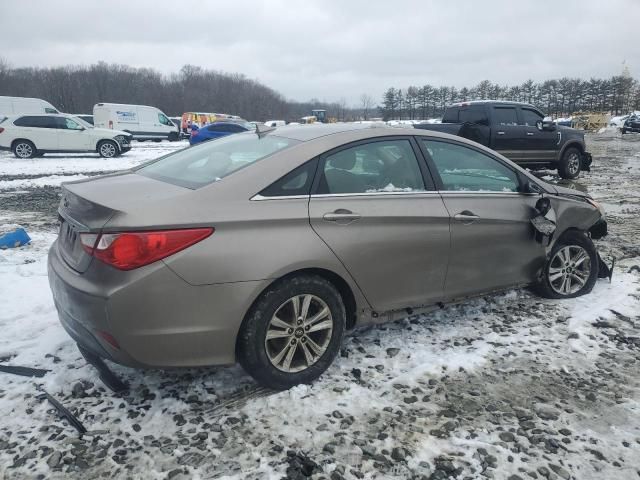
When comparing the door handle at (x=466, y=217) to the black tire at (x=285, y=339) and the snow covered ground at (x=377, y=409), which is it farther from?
the black tire at (x=285, y=339)

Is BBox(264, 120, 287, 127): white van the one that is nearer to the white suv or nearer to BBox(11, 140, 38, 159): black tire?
the white suv

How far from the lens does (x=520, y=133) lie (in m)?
12.9

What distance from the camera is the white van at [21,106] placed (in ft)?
95.8

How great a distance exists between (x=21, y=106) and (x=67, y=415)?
109 feet

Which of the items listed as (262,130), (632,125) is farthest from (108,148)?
(632,125)

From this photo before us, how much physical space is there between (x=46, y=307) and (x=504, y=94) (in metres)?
100

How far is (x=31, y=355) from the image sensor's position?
11.2 ft

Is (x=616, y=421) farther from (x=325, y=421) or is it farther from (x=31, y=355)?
(x=31, y=355)

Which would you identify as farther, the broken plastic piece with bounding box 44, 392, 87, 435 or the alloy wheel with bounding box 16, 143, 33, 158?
the alloy wheel with bounding box 16, 143, 33, 158

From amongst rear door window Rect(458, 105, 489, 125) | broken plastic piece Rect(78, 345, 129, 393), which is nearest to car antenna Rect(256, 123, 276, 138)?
broken plastic piece Rect(78, 345, 129, 393)

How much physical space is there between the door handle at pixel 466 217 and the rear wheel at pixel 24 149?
19548mm

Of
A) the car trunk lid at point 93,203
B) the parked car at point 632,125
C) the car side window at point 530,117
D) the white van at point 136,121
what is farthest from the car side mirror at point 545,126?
the parked car at point 632,125

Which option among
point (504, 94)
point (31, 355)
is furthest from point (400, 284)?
point (504, 94)

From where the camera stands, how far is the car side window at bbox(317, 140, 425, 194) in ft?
10.5
